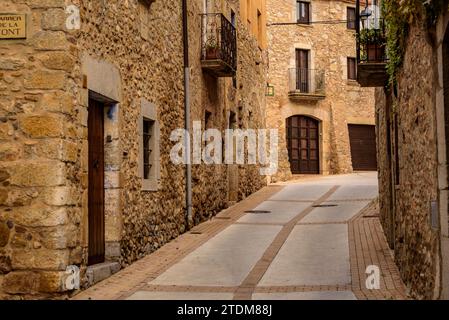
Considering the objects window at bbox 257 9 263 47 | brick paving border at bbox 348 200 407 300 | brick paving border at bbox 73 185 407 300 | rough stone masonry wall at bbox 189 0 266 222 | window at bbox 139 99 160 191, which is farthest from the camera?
window at bbox 257 9 263 47

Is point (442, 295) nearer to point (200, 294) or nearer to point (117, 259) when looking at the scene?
point (200, 294)

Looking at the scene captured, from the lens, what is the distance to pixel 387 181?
11.0 m

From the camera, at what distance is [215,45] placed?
14312 millimetres

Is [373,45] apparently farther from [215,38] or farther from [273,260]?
[215,38]

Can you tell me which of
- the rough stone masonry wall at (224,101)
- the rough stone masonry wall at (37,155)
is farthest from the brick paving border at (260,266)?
the rough stone masonry wall at (224,101)

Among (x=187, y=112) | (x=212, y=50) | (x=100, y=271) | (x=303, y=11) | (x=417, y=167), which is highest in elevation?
(x=303, y=11)

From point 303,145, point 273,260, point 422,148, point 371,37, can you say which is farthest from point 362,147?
point 422,148

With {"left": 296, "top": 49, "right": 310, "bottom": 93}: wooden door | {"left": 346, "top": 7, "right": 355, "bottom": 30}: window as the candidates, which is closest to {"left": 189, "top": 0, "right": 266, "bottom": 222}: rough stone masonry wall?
{"left": 296, "top": 49, "right": 310, "bottom": 93}: wooden door

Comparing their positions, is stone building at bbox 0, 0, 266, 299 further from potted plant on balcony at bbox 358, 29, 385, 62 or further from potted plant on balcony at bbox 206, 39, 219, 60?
potted plant on balcony at bbox 358, 29, 385, 62

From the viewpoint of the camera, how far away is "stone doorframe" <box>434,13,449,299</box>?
535 cm

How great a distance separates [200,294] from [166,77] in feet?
16.6

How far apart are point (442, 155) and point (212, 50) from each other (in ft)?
30.9

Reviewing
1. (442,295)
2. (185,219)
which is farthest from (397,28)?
(185,219)

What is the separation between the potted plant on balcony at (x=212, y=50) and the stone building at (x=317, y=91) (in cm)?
1233
